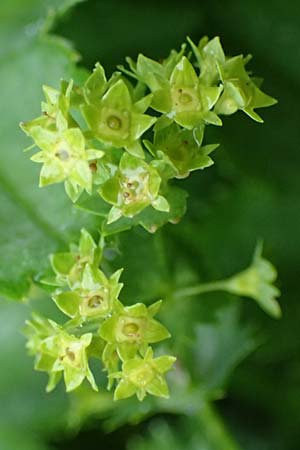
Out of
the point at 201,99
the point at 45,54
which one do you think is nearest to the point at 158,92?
the point at 201,99

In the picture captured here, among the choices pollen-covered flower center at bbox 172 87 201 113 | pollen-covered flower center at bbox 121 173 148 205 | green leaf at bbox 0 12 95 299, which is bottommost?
green leaf at bbox 0 12 95 299

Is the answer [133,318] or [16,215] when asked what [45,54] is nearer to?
[16,215]

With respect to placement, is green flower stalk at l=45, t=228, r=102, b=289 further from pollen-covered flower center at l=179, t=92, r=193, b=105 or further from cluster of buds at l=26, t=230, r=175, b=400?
pollen-covered flower center at l=179, t=92, r=193, b=105

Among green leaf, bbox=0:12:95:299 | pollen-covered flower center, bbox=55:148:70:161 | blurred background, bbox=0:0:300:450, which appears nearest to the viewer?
pollen-covered flower center, bbox=55:148:70:161

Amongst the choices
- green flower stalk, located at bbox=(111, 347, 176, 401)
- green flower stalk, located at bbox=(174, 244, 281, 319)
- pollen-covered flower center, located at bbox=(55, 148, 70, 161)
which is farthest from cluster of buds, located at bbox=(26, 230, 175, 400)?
green flower stalk, located at bbox=(174, 244, 281, 319)

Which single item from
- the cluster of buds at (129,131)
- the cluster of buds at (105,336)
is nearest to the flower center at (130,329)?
the cluster of buds at (105,336)

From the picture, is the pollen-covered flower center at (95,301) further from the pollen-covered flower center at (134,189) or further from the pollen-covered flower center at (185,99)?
the pollen-covered flower center at (185,99)
